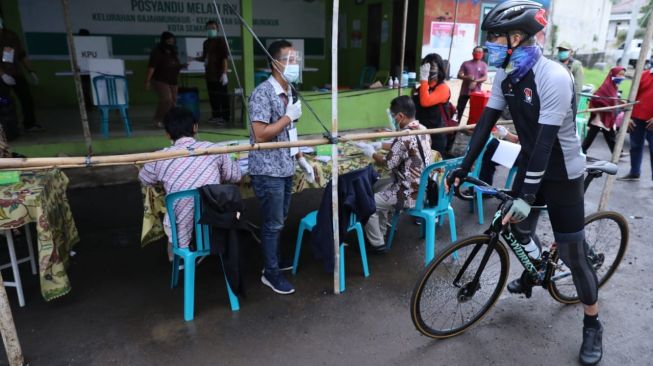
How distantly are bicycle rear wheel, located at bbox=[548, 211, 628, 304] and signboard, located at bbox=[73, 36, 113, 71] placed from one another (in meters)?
7.40

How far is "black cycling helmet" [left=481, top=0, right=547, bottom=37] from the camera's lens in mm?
1988

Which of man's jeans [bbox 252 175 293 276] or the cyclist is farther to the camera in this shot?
man's jeans [bbox 252 175 293 276]

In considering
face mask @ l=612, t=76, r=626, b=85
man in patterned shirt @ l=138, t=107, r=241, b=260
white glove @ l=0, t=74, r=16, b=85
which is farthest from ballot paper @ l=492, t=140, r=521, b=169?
white glove @ l=0, t=74, r=16, b=85

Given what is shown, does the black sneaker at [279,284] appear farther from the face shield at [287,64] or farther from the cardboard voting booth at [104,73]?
the cardboard voting booth at [104,73]

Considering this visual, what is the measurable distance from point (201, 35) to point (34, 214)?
24.1 feet

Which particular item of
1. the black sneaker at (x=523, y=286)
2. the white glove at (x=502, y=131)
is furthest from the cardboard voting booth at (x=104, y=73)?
the black sneaker at (x=523, y=286)

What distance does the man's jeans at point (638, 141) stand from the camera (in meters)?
5.16

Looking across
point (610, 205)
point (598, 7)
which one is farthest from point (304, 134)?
point (598, 7)

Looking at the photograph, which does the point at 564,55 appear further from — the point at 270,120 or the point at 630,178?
the point at 270,120

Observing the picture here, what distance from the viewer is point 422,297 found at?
8.00ft

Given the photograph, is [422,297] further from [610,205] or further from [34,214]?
[610,205]

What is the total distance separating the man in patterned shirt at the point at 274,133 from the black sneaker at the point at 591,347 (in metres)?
1.86

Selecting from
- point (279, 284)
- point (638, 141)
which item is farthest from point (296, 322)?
point (638, 141)

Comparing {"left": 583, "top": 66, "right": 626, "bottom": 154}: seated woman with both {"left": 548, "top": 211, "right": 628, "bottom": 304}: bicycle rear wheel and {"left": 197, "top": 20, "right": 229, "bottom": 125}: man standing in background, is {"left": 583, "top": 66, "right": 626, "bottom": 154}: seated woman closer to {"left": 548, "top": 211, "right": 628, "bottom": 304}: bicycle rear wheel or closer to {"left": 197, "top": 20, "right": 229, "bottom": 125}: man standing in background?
{"left": 548, "top": 211, "right": 628, "bottom": 304}: bicycle rear wheel
